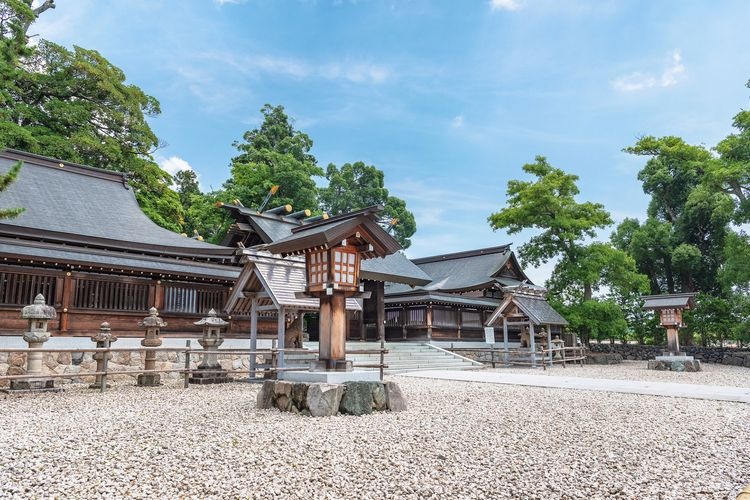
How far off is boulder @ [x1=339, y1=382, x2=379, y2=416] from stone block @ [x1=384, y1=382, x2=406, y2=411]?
37 cm

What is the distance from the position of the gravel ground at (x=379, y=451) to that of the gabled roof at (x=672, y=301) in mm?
12745

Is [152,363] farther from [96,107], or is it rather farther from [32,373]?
[96,107]

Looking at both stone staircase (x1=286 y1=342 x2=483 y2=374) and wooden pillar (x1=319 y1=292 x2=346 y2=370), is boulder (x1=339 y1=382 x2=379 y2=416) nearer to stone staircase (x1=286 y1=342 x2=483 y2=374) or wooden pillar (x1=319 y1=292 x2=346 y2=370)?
wooden pillar (x1=319 y1=292 x2=346 y2=370)

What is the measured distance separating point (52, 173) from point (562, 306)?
76.2 feet

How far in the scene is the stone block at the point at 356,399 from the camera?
24.6 feet

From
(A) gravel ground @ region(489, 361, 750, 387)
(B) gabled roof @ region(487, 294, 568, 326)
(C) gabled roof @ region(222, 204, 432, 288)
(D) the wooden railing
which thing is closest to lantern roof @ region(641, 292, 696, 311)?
(A) gravel ground @ region(489, 361, 750, 387)

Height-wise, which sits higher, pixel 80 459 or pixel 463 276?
pixel 463 276

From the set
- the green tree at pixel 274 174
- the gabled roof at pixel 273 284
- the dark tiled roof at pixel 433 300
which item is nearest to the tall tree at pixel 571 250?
the dark tiled roof at pixel 433 300

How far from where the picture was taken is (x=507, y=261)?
28.8 metres

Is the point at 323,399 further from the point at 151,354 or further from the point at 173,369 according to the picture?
the point at 151,354

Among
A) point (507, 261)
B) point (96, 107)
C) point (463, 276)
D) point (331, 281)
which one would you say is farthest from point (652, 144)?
point (96, 107)

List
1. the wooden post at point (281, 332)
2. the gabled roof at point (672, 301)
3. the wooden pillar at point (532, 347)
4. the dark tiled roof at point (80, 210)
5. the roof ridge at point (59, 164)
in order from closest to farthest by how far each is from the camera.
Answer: the wooden post at point (281, 332) < the dark tiled roof at point (80, 210) < the roof ridge at point (59, 164) < the wooden pillar at point (532, 347) < the gabled roof at point (672, 301)

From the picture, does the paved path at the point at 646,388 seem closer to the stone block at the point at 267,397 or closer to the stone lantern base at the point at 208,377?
the stone lantern base at the point at 208,377

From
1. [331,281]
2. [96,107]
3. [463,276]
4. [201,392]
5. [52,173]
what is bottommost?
[201,392]
